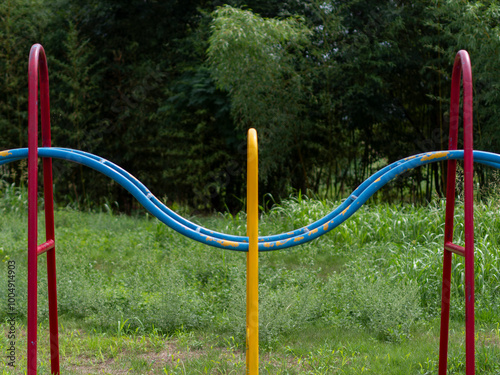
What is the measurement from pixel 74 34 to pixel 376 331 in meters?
6.52

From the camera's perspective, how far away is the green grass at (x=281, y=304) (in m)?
2.64

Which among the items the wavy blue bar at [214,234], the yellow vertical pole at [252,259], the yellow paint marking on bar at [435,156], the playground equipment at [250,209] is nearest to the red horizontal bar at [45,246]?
the playground equipment at [250,209]

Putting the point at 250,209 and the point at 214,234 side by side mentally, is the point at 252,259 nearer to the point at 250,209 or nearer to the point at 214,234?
the point at 250,209

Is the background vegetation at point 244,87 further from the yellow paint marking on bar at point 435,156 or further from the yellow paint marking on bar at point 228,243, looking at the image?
the yellow paint marking on bar at point 228,243

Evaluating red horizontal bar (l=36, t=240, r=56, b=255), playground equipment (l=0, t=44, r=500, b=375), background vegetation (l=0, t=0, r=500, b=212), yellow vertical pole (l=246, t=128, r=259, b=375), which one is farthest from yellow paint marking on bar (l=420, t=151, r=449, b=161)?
background vegetation (l=0, t=0, r=500, b=212)

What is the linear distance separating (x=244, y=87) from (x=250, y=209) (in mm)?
4671

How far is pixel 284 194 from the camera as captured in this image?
24.2 ft

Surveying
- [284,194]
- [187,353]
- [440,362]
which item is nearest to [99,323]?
[187,353]

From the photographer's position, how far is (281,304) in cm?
311

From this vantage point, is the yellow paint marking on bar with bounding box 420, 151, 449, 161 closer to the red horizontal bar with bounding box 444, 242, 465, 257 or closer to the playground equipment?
the playground equipment

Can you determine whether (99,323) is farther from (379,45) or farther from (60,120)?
(60,120)

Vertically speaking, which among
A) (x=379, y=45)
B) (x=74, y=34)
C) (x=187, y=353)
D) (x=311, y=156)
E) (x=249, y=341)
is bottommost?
(x=187, y=353)

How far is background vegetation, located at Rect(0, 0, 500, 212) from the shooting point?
609cm

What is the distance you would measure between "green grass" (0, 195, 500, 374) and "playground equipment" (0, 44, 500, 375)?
1.56ft
